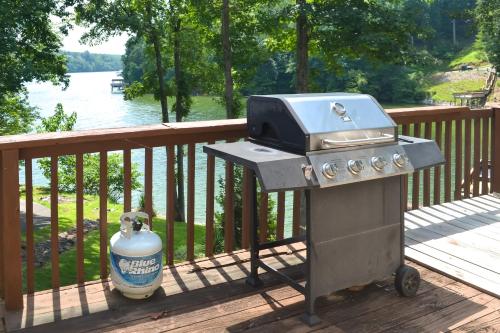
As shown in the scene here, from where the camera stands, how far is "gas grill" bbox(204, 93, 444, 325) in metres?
2.36

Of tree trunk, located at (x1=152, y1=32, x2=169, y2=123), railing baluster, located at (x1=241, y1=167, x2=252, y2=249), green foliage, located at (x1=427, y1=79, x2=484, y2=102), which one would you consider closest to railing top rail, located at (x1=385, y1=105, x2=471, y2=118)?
railing baluster, located at (x1=241, y1=167, x2=252, y2=249)

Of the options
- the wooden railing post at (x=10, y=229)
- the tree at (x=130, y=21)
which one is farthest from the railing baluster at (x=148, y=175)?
the tree at (x=130, y=21)

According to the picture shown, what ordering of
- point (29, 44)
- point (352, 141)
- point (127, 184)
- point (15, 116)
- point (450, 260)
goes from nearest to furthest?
1. point (352, 141)
2. point (127, 184)
3. point (450, 260)
4. point (29, 44)
5. point (15, 116)

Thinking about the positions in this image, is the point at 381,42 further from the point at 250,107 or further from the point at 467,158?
the point at 250,107

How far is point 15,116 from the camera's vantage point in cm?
1440

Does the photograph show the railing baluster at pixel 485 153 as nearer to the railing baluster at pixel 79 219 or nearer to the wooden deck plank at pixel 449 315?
the wooden deck plank at pixel 449 315

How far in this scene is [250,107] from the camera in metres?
2.85

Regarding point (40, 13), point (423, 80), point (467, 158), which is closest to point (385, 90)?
point (423, 80)

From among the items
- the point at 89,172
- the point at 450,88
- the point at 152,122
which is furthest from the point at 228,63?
the point at 450,88

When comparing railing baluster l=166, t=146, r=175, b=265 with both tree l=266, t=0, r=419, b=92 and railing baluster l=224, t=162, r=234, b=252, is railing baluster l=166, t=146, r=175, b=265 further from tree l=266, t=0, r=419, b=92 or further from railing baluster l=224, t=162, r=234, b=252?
tree l=266, t=0, r=419, b=92

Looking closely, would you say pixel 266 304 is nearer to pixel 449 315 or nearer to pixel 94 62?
pixel 449 315

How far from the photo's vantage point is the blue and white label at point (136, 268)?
2670 millimetres

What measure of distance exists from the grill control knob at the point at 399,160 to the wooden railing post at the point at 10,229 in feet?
6.22

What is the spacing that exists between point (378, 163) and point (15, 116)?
46.0ft
